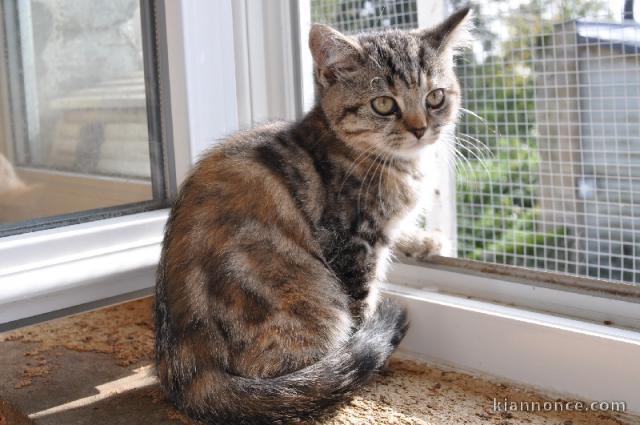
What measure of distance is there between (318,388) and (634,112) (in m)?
0.84

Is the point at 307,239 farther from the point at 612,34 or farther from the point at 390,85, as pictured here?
the point at 612,34

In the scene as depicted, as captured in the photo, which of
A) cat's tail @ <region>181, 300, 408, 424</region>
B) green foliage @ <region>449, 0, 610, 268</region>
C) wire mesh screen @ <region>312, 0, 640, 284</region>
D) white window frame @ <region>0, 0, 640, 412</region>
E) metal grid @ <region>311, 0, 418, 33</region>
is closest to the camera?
cat's tail @ <region>181, 300, 408, 424</region>

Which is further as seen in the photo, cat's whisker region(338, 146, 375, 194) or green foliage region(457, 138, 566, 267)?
green foliage region(457, 138, 566, 267)

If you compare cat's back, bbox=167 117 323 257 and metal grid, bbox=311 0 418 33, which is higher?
metal grid, bbox=311 0 418 33

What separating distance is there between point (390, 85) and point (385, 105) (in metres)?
0.04

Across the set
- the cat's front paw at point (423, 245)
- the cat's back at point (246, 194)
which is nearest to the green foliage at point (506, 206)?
the cat's front paw at point (423, 245)

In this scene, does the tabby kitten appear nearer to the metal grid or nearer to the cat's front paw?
the cat's front paw

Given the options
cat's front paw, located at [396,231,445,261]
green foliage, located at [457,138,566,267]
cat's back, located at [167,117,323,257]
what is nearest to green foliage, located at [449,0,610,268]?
green foliage, located at [457,138,566,267]

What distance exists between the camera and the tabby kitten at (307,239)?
4.14ft

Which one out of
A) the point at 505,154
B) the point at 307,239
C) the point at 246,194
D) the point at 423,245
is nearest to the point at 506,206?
the point at 505,154

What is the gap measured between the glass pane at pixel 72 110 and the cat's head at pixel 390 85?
1.67ft

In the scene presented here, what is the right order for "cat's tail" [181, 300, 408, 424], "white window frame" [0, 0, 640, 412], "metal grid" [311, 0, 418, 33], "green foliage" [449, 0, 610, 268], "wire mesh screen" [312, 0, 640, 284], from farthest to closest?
"metal grid" [311, 0, 418, 33]
"green foliage" [449, 0, 610, 268]
"wire mesh screen" [312, 0, 640, 284]
"white window frame" [0, 0, 640, 412]
"cat's tail" [181, 300, 408, 424]

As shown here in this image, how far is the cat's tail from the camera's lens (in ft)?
3.93

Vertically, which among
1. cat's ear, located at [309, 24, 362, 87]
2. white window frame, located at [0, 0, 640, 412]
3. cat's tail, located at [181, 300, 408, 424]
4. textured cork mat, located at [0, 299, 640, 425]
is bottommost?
textured cork mat, located at [0, 299, 640, 425]
